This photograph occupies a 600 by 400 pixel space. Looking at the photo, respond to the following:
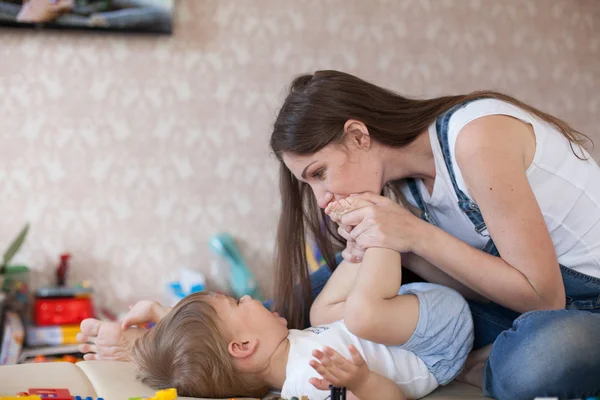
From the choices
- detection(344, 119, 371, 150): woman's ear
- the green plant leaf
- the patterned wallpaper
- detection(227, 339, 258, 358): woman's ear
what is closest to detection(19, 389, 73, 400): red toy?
detection(227, 339, 258, 358): woman's ear

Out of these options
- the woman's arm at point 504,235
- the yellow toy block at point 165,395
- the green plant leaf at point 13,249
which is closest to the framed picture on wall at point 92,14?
the green plant leaf at point 13,249

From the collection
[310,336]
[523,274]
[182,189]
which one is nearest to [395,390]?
[310,336]

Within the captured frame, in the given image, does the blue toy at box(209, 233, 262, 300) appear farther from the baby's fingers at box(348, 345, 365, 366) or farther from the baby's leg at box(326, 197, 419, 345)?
the baby's fingers at box(348, 345, 365, 366)

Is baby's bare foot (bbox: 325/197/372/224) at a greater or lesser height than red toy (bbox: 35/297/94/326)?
greater

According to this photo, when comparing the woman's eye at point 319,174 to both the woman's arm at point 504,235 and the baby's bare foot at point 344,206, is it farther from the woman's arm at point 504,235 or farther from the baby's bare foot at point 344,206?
the woman's arm at point 504,235

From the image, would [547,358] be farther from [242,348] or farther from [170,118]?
[170,118]

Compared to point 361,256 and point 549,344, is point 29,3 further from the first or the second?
point 549,344

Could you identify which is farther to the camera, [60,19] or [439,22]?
[439,22]

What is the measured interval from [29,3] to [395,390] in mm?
2239

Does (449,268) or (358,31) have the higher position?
(358,31)

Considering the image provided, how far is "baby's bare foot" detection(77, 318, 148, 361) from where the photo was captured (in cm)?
170

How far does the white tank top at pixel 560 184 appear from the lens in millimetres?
1550

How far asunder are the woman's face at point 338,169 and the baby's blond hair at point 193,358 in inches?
13.9

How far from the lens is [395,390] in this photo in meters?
1.39
